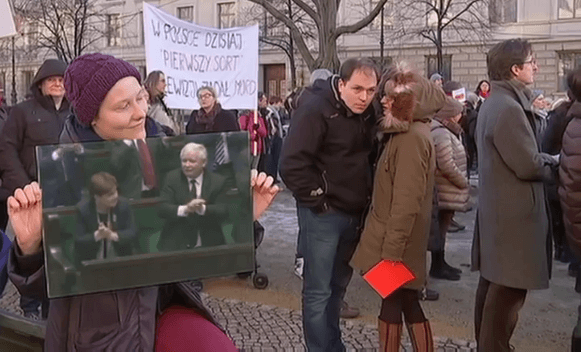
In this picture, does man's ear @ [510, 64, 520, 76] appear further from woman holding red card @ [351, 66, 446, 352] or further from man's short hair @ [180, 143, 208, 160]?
man's short hair @ [180, 143, 208, 160]

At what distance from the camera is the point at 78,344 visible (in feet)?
6.31

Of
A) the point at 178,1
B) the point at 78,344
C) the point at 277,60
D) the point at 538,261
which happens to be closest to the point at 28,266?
the point at 78,344

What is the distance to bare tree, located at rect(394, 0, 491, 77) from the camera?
31.9 m

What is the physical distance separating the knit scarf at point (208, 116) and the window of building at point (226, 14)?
3539 cm

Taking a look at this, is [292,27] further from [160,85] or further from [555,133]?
[160,85]

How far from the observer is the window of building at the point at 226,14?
42375 millimetres

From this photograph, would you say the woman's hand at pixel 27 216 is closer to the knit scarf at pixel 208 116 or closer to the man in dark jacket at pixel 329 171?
the man in dark jacket at pixel 329 171

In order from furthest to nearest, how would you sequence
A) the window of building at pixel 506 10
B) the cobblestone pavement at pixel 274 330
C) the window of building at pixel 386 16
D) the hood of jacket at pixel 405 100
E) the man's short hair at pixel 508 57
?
the window of building at pixel 386 16 < the window of building at pixel 506 10 < the cobblestone pavement at pixel 274 330 < the man's short hair at pixel 508 57 < the hood of jacket at pixel 405 100

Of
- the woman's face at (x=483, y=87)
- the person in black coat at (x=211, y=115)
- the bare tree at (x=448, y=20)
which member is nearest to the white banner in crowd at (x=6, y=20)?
the person in black coat at (x=211, y=115)

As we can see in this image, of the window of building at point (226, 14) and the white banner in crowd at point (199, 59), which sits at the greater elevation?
the window of building at point (226, 14)

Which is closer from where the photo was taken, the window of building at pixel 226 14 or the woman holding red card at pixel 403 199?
the woman holding red card at pixel 403 199

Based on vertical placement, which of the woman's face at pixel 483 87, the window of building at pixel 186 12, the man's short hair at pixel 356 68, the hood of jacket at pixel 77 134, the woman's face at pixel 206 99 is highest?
the window of building at pixel 186 12

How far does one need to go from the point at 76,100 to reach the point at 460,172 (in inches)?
183

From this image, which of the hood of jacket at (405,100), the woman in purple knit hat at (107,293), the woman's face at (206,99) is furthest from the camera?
the woman's face at (206,99)
